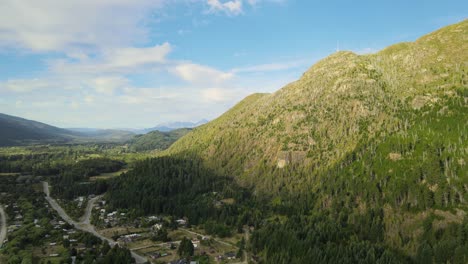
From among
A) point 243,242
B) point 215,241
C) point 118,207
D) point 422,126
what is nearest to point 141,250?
point 215,241

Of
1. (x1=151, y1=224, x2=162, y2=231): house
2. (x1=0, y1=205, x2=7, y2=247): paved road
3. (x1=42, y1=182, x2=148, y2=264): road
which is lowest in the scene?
(x1=42, y1=182, x2=148, y2=264): road

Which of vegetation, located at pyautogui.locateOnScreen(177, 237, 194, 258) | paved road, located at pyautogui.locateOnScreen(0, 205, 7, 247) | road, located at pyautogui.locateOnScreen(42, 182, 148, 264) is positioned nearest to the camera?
road, located at pyautogui.locateOnScreen(42, 182, 148, 264)

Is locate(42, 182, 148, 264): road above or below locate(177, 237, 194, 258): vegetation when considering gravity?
below

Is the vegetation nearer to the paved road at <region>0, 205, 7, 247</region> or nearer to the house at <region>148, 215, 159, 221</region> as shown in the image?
the house at <region>148, 215, 159, 221</region>

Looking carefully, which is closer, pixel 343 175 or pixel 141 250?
pixel 141 250

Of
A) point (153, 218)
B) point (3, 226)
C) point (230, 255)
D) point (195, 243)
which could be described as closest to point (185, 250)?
point (195, 243)

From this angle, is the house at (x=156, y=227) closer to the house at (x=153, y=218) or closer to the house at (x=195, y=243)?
the house at (x=153, y=218)

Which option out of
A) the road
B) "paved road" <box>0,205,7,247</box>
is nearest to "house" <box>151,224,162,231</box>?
the road

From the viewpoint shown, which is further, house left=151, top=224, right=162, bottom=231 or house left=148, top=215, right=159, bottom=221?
house left=148, top=215, right=159, bottom=221

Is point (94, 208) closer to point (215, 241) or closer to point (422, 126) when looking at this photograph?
point (215, 241)

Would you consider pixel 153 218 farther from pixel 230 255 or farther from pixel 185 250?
pixel 230 255

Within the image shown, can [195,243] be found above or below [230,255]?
above
